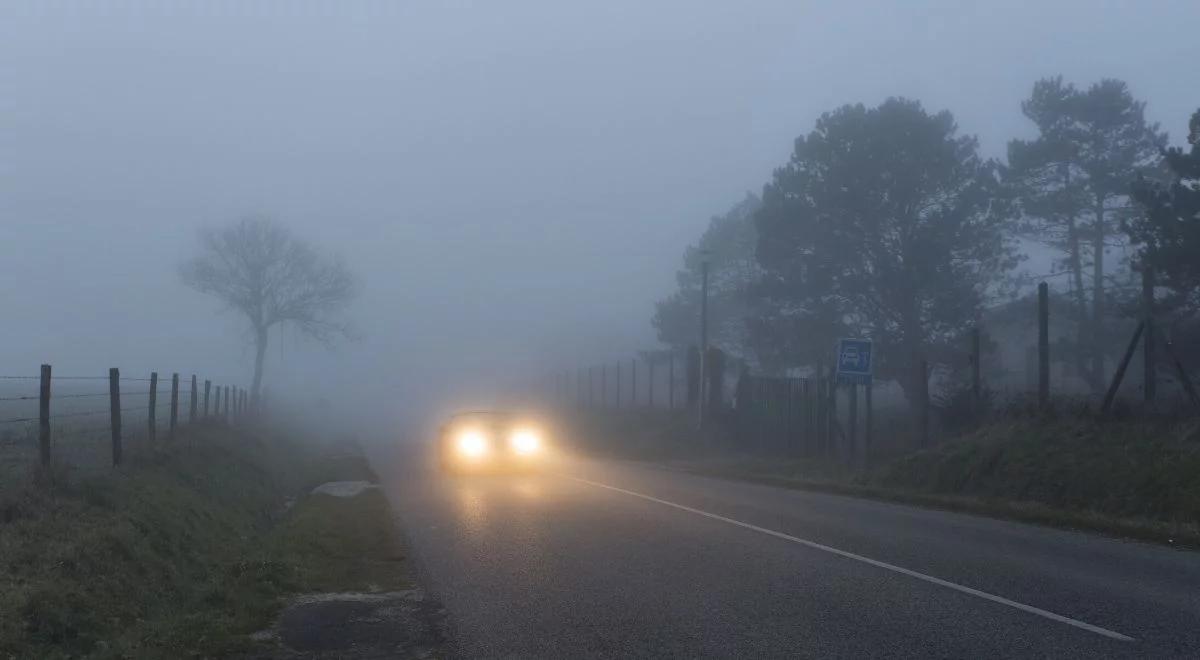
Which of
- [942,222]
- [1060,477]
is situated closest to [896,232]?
[942,222]

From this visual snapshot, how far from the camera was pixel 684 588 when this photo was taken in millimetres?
9945

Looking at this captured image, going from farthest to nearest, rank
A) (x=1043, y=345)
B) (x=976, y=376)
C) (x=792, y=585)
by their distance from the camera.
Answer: (x=976, y=376) → (x=1043, y=345) → (x=792, y=585)

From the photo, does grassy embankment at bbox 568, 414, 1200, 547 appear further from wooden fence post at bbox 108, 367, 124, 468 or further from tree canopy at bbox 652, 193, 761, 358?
tree canopy at bbox 652, 193, 761, 358

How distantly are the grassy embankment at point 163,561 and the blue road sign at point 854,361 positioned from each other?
36.6 feet

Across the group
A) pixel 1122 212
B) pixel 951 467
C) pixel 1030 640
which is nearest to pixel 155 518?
pixel 1030 640

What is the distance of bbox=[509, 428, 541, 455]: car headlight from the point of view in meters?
28.4

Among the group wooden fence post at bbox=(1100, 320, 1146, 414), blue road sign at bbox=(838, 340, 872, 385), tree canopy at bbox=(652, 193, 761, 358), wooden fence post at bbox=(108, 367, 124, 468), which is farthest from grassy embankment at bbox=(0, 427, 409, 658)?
tree canopy at bbox=(652, 193, 761, 358)

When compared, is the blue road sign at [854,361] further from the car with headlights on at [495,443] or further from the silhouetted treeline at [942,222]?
the silhouetted treeline at [942,222]

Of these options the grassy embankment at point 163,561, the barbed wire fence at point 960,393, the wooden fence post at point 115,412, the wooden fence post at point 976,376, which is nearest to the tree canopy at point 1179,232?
the barbed wire fence at point 960,393

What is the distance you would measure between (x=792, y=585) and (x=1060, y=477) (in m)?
9.98

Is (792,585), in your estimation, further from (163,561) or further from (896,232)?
(896,232)

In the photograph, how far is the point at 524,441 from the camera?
28547mm

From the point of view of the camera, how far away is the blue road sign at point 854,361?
83.4 feet

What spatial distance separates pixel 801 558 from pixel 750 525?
311 centimetres
